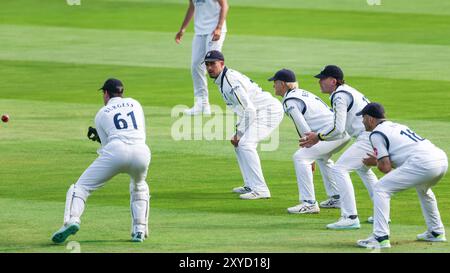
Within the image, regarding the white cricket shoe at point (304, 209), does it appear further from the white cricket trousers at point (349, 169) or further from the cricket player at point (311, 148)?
the white cricket trousers at point (349, 169)

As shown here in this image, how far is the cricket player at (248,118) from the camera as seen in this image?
624 inches

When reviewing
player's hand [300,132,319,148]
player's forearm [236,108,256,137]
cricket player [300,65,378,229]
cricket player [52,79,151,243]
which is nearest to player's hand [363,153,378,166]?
cricket player [300,65,378,229]

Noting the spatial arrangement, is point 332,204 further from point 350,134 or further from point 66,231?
point 66,231

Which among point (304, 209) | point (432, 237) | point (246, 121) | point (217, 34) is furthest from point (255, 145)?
point (217, 34)

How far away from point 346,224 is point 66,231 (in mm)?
3272

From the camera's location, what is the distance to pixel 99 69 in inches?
1047

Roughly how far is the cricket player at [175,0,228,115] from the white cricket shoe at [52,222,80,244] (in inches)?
348

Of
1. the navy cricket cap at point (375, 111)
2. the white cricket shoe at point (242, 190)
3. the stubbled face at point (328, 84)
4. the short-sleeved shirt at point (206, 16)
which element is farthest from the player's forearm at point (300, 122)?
the short-sleeved shirt at point (206, 16)

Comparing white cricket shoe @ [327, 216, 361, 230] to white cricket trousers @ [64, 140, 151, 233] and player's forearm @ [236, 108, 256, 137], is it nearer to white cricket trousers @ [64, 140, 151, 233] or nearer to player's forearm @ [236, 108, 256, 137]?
white cricket trousers @ [64, 140, 151, 233]

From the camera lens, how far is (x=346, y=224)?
45.7 feet

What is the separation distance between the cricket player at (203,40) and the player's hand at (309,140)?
6.79 metres

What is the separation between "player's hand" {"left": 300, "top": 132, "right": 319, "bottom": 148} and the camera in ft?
48.1

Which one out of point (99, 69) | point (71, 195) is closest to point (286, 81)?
point (71, 195)
